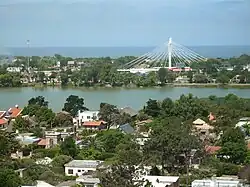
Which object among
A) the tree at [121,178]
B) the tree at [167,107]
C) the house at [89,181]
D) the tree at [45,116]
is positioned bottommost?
the house at [89,181]

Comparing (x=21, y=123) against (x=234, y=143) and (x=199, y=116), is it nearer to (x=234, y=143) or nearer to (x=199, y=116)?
A: (x=199, y=116)

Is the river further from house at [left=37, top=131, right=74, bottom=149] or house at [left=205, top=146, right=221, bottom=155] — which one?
house at [left=205, top=146, right=221, bottom=155]

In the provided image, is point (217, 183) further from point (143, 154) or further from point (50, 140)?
point (50, 140)

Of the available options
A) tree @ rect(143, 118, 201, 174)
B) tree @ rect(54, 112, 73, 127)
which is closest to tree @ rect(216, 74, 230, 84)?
tree @ rect(54, 112, 73, 127)

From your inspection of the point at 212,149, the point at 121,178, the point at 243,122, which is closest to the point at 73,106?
the point at 243,122

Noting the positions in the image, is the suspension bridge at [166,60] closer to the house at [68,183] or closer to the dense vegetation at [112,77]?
the dense vegetation at [112,77]

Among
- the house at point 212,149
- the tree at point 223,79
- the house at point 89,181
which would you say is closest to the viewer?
the house at point 89,181

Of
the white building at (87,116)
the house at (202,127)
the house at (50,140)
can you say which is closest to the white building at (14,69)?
the white building at (87,116)

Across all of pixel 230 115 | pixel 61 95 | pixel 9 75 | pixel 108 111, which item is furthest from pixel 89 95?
pixel 230 115
